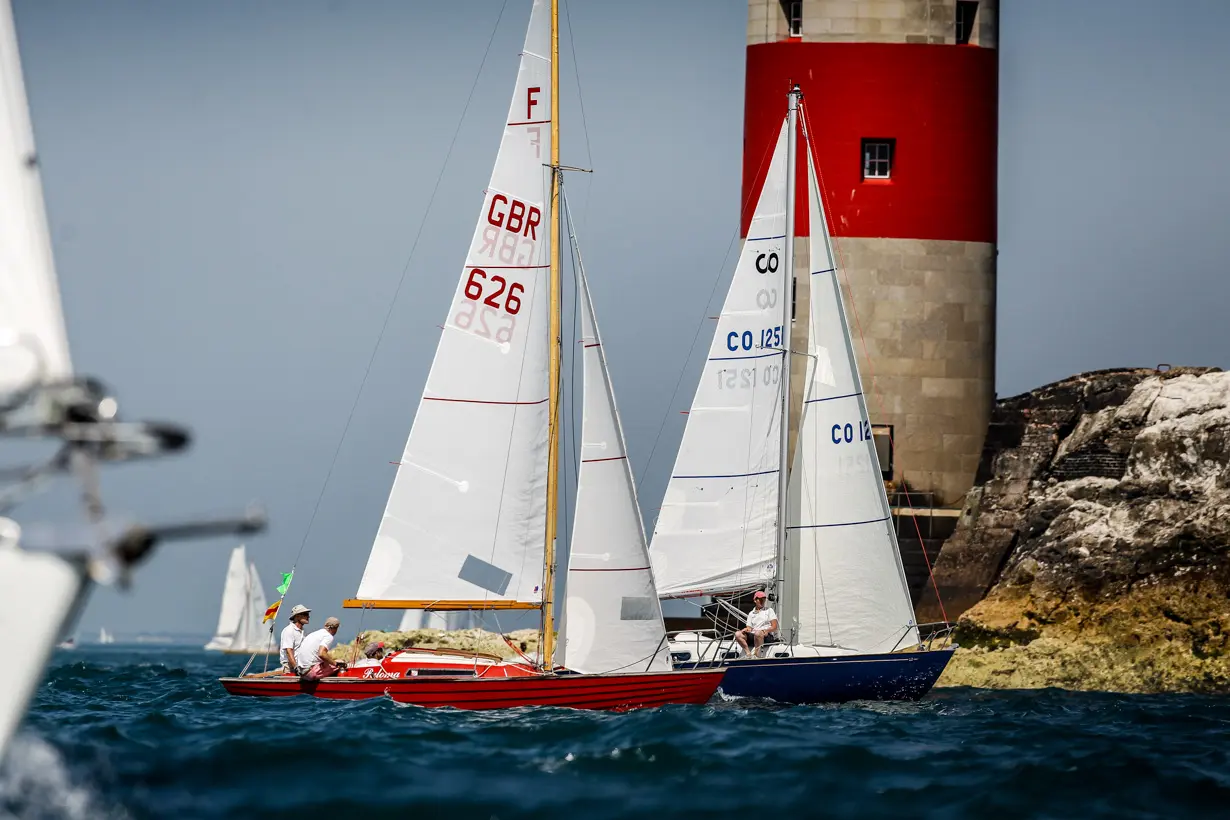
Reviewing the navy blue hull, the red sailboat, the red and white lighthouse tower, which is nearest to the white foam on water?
the red sailboat

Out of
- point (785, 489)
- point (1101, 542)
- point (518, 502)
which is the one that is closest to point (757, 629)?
point (785, 489)

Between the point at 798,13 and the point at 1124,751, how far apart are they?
19350 millimetres

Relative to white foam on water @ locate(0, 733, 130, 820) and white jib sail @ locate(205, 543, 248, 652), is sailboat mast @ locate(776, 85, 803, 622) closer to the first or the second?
white foam on water @ locate(0, 733, 130, 820)

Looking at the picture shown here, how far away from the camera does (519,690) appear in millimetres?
18766

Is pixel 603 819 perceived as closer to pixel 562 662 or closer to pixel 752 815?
pixel 752 815

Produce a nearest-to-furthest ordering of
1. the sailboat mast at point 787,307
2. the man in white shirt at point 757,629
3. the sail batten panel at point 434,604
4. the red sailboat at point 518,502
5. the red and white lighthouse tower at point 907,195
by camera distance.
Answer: the red sailboat at point 518,502, the sail batten panel at point 434,604, the man in white shirt at point 757,629, the sailboat mast at point 787,307, the red and white lighthouse tower at point 907,195

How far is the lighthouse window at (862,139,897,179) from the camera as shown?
3061 cm

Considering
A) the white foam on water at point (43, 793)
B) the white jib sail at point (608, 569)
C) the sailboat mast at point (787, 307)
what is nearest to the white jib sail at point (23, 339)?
the white foam on water at point (43, 793)

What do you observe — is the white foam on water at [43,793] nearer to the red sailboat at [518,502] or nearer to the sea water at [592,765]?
the sea water at [592,765]

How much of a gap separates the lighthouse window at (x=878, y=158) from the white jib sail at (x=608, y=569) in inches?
481

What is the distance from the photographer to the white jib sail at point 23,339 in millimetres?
8195

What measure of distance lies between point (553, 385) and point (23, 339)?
41.6ft

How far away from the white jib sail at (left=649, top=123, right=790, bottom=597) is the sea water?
5843mm

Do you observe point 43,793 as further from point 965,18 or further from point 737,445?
point 965,18
